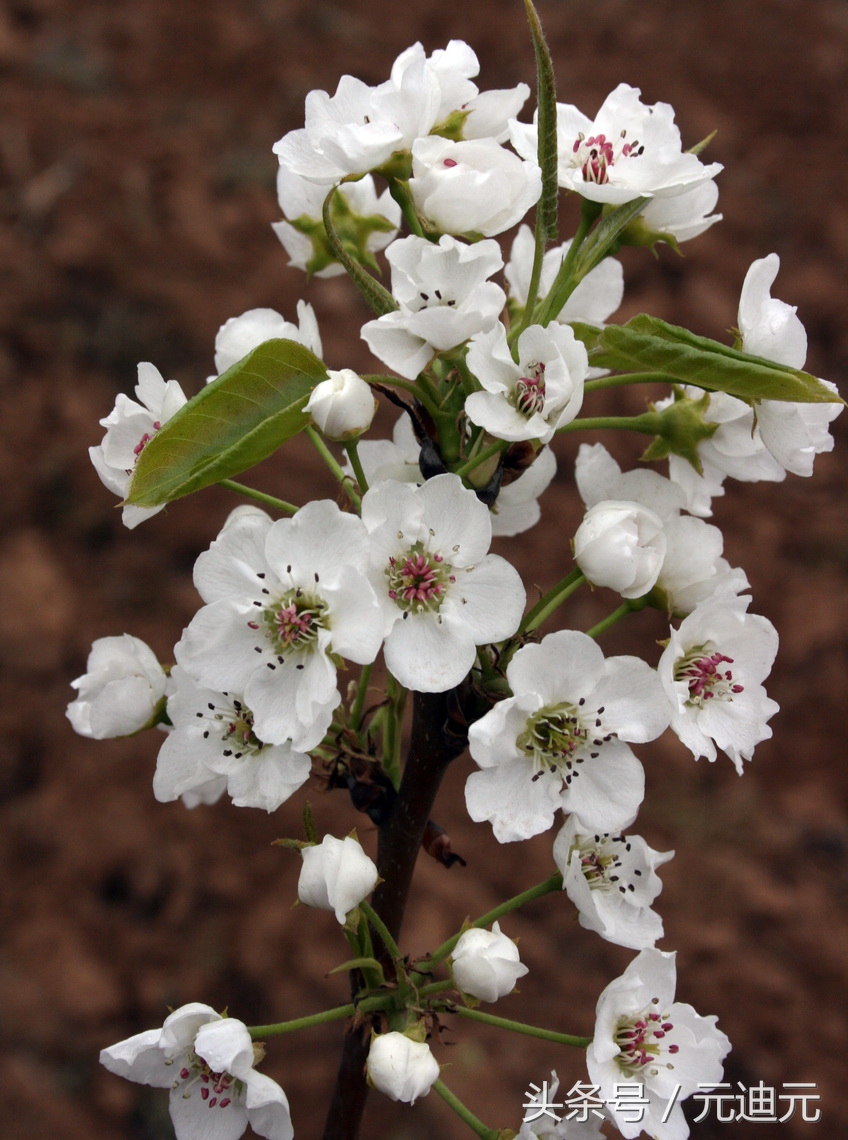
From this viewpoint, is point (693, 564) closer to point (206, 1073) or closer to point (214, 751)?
point (214, 751)

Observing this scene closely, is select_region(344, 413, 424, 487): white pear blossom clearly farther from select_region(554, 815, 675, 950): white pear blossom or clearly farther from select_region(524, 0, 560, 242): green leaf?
select_region(554, 815, 675, 950): white pear blossom

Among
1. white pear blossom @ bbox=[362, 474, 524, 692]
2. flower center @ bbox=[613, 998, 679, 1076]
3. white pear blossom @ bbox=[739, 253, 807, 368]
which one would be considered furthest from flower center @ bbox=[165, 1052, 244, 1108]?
white pear blossom @ bbox=[739, 253, 807, 368]

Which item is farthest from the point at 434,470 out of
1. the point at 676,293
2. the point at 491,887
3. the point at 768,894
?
the point at 676,293

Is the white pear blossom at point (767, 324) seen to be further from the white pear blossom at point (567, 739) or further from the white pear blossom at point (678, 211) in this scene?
the white pear blossom at point (567, 739)

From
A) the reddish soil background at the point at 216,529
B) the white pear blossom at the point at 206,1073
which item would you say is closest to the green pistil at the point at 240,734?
the white pear blossom at the point at 206,1073

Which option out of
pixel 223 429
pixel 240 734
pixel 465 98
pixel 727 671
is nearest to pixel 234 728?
pixel 240 734

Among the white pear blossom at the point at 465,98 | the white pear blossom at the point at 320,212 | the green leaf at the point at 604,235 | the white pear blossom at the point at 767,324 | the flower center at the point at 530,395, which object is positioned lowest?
the flower center at the point at 530,395
